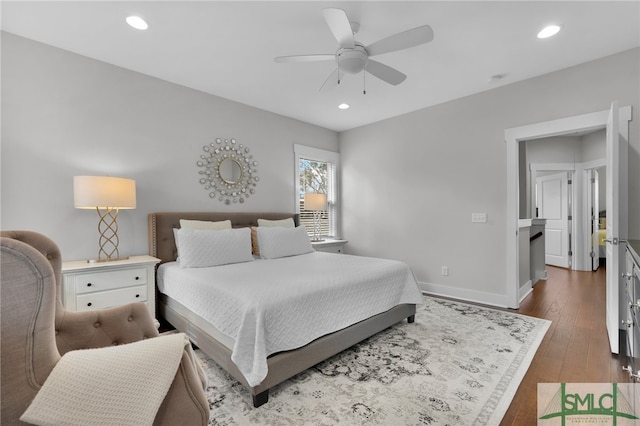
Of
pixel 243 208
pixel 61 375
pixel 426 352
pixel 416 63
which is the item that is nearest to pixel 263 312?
pixel 61 375

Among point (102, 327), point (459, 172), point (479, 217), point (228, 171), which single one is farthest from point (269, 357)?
point (459, 172)

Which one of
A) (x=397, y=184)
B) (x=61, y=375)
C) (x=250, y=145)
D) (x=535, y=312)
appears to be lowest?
(x=535, y=312)

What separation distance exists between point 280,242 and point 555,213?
610cm

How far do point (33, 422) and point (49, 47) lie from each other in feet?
10.7

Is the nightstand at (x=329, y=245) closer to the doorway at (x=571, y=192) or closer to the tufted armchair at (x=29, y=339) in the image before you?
the tufted armchair at (x=29, y=339)

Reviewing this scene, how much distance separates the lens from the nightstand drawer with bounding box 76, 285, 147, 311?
2.32 meters

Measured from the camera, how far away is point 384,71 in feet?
7.81

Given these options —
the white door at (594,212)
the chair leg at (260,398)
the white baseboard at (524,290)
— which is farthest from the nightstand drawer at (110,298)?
the white door at (594,212)

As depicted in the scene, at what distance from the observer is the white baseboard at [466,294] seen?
11.6 feet

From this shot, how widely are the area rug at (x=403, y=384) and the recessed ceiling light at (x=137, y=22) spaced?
2725mm

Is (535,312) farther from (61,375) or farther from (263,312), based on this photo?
(61,375)

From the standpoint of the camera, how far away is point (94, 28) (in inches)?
92.5

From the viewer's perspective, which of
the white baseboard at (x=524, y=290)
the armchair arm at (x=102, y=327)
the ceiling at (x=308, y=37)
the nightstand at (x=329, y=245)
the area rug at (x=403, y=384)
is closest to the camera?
the armchair arm at (x=102, y=327)

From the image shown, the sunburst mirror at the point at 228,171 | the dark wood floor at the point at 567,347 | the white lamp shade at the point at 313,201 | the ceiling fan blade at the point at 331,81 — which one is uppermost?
the ceiling fan blade at the point at 331,81
